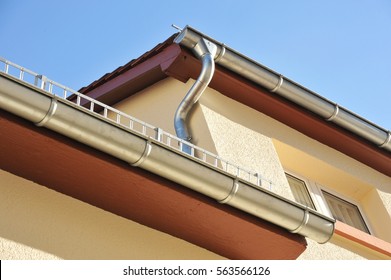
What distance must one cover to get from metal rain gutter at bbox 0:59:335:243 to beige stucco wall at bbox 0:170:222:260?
1.51 ft

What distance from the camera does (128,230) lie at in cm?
448

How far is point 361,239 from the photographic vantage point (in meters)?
6.07

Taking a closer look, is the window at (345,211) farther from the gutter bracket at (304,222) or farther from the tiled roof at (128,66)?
the tiled roof at (128,66)

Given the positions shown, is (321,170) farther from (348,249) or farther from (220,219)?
(220,219)

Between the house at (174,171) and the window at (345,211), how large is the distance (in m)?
0.25

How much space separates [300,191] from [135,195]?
9.50 ft

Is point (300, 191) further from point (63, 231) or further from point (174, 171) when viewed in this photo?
point (63, 231)

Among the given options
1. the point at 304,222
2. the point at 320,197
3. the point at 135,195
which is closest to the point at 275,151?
the point at 320,197

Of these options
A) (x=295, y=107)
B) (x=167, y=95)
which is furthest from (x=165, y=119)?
(x=295, y=107)

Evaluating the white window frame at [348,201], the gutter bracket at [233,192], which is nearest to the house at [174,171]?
the gutter bracket at [233,192]

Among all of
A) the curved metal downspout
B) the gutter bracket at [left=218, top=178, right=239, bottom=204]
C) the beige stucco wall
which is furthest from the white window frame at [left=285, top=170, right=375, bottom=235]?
the beige stucco wall

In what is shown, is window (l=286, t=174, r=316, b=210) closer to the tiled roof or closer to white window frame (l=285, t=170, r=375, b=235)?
white window frame (l=285, t=170, r=375, b=235)

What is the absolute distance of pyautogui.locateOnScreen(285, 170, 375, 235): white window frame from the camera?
6797 mm

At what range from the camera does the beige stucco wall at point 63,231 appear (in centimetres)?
397
